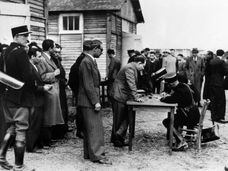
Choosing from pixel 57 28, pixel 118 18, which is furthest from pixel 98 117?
pixel 118 18

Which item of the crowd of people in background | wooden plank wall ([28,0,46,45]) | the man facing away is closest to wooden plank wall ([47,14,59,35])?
wooden plank wall ([28,0,46,45])

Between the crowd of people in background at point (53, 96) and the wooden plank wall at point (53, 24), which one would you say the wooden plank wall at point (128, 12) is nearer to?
the wooden plank wall at point (53, 24)

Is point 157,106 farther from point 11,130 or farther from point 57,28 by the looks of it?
point 57,28

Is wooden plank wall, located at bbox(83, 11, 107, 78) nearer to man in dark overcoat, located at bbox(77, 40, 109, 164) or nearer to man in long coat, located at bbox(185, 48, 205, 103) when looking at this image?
man in long coat, located at bbox(185, 48, 205, 103)

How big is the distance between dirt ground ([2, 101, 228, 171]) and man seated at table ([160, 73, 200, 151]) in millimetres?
330

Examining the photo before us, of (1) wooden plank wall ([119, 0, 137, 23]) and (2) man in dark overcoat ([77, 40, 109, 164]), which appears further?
(1) wooden plank wall ([119, 0, 137, 23])

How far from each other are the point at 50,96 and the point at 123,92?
1400 mm

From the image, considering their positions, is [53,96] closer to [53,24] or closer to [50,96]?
[50,96]

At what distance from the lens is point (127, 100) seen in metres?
7.62

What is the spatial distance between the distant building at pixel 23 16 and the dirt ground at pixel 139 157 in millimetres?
3003

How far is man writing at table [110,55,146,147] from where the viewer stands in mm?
7465

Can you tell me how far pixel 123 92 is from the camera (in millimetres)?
7605

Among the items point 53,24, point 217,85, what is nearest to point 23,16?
point 217,85

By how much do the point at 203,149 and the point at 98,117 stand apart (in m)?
2.41
